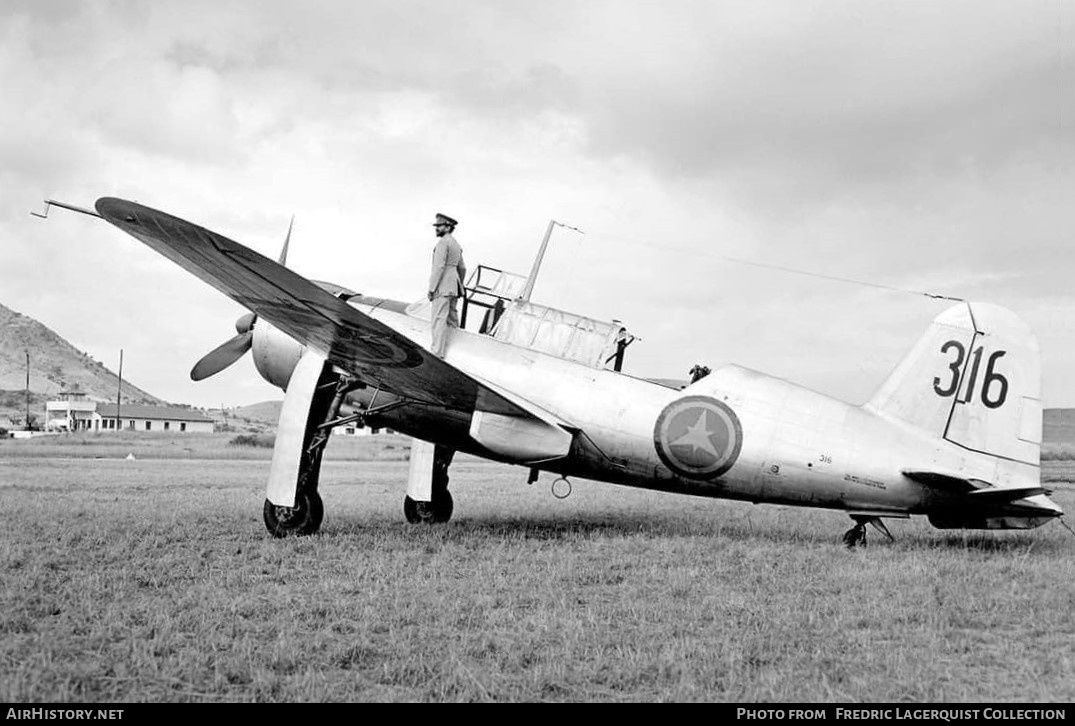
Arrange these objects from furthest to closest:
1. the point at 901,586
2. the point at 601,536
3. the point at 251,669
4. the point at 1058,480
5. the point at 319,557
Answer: the point at 1058,480 < the point at 601,536 < the point at 319,557 < the point at 901,586 < the point at 251,669

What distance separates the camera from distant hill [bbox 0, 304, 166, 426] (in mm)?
140500

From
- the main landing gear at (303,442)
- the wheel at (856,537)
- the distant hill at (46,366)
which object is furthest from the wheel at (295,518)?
the distant hill at (46,366)

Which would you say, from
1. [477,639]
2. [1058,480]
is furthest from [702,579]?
[1058,480]

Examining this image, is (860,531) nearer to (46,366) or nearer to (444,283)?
(444,283)

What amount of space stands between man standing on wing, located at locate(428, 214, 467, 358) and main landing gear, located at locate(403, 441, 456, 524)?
5.65 feet

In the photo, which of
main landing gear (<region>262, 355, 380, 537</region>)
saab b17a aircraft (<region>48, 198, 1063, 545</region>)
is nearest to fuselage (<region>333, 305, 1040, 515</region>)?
saab b17a aircraft (<region>48, 198, 1063, 545</region>)

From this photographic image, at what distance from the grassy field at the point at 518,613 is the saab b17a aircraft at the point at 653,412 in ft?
1.99

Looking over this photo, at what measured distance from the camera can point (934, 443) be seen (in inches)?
325

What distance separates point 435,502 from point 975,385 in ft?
21.1

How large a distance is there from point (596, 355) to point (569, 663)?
210 inches

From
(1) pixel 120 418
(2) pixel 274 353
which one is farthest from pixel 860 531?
(1) pixel 120 418

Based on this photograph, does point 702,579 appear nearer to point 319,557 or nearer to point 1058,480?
point 319,557

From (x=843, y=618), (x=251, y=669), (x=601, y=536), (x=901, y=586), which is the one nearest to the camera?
(x=251, y=669)

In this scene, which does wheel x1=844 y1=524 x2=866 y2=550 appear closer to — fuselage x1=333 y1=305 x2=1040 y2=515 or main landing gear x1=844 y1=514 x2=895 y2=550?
main landing gear x1=844 y1=514 x2=895 y2=550
